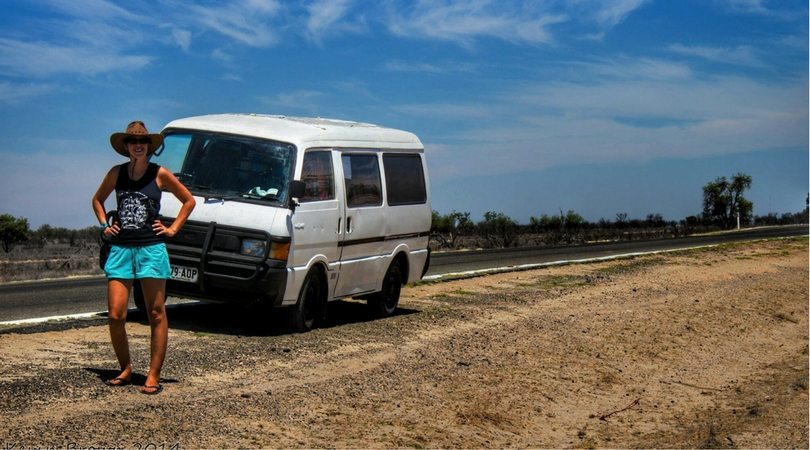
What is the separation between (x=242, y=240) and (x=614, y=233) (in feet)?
161

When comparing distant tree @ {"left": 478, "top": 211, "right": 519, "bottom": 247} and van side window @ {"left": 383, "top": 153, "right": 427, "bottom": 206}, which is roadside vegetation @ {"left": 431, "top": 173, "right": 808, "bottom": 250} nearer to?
distant tree @ {"left": 478, "top": 211, "right": 519, "bottom": 247}

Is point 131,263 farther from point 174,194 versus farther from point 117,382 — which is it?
point 117,382

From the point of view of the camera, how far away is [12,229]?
155 feet

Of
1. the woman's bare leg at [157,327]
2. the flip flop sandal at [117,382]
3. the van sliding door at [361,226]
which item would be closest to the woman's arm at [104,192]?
the woman's bare leg at [157,327]

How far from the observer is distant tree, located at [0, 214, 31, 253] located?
4688cm

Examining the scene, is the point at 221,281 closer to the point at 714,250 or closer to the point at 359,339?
the point at 359,339

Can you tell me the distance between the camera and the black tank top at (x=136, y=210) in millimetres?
9359

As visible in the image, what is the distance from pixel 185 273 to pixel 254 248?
846mm

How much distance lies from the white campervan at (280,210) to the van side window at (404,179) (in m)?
0.06

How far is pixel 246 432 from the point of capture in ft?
28.4

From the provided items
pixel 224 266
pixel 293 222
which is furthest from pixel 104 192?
pixel 293 222

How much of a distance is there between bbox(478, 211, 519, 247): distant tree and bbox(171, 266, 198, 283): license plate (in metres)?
33.7

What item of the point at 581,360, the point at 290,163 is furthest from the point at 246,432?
the point at 581,360

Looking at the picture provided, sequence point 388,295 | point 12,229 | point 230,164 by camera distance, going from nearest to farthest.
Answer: point 230,164, point 388,295, point 12,229
